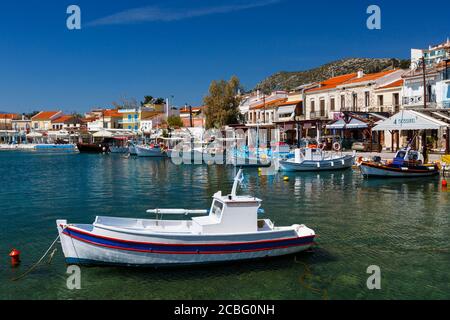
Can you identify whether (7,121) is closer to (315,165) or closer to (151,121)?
(151,121)

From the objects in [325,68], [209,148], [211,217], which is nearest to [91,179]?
[209,148]

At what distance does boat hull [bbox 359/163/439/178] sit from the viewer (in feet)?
120

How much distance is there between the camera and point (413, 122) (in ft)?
131

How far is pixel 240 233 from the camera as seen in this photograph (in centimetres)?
1444

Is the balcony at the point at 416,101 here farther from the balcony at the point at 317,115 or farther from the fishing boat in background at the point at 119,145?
the fishing boat in background at the point at 119,145

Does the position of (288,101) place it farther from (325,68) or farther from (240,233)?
(325,68)

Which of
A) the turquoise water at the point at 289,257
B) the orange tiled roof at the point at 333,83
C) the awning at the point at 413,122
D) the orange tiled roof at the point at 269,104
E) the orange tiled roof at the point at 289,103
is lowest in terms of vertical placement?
the turquoise water at the point at 289,257

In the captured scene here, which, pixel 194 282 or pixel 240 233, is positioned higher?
pixel 240 233

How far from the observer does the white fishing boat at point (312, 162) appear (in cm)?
4356

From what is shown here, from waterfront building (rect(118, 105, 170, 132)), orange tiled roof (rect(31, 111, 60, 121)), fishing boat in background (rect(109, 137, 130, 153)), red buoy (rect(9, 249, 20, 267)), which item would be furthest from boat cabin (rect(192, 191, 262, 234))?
orange tiled roof (rect(31, 111, 60, 121))

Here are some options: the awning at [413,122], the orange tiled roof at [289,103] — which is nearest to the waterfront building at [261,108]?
the orange tiled roof at [289,103]

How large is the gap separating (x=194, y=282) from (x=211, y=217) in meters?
2.86

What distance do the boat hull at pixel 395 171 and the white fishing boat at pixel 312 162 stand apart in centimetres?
695

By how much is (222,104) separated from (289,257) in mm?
65957
